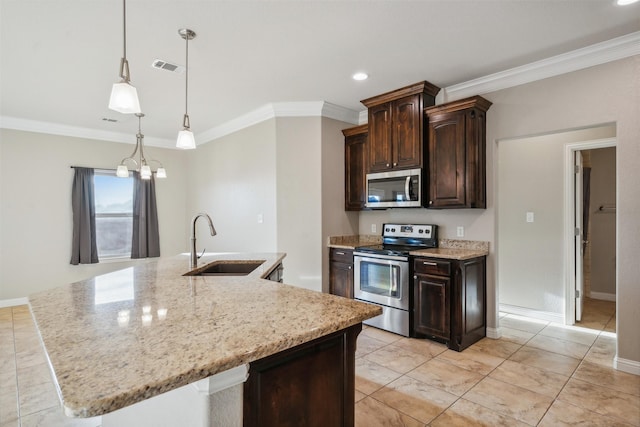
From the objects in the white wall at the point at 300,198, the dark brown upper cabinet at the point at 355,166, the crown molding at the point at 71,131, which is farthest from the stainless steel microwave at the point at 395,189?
the crown molding at the point at 71,131

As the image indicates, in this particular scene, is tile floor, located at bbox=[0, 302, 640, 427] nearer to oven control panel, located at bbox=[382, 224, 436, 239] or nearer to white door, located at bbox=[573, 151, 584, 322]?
white door, located at bbox=[573, 151, 584, 322]

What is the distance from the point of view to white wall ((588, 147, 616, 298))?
485 centimetres

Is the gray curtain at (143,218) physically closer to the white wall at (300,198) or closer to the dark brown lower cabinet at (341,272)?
the white wall at (300,198)

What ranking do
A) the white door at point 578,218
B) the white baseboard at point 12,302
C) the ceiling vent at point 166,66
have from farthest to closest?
the white baseboard at point 12,302 → the white door at point 578,218 → the ceiling vent at point 166,66

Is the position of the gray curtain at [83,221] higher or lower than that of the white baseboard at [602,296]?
higher

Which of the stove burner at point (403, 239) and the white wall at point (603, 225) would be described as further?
the white wall at point (603, 225)

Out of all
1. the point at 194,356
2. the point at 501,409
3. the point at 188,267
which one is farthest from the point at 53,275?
the point at 501,409

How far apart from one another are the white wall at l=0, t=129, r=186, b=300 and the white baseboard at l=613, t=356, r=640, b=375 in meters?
6.34

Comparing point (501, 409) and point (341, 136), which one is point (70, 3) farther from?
point (501, 409)

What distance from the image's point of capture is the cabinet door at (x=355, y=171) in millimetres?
4320

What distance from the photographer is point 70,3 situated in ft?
7.19

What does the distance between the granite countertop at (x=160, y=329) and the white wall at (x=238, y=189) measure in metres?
2.63

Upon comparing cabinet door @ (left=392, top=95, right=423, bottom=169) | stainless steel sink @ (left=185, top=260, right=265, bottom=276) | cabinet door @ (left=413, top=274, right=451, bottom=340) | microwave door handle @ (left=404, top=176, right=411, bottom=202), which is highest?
cabinet door @ (left=392, top=95, right=423, bottom=169)

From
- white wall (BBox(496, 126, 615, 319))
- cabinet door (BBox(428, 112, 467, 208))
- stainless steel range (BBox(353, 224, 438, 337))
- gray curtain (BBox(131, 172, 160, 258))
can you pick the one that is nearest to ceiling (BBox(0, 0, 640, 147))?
cabinet door (BBox(428, 112, 467, 208))
